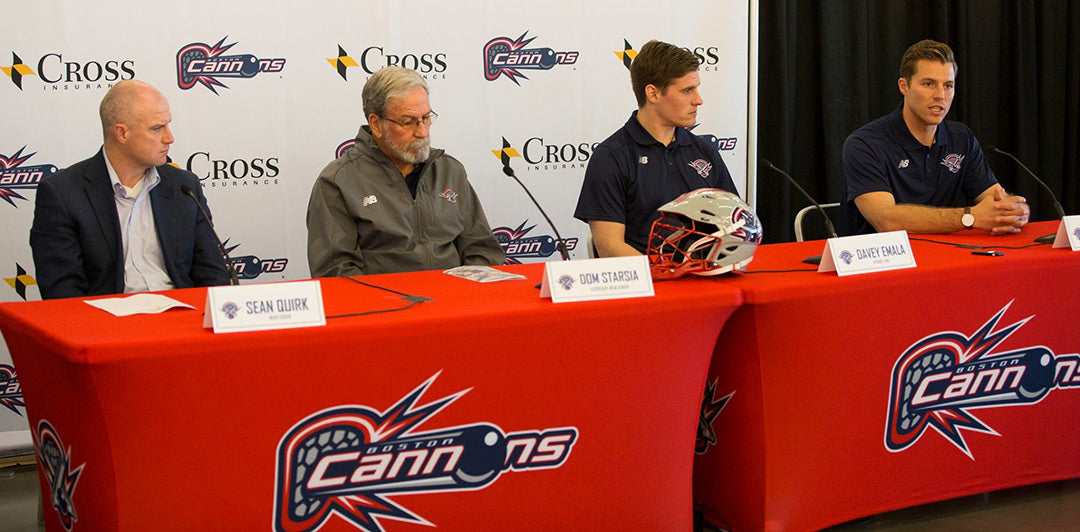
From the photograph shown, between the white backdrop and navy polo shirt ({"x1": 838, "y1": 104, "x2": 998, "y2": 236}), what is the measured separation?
82cm

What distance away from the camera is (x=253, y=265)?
3395 mm

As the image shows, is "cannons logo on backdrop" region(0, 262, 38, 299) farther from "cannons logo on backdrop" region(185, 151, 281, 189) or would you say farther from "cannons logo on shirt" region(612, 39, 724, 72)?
"cannons logo on shirt" region(612, 39, 724, 72)

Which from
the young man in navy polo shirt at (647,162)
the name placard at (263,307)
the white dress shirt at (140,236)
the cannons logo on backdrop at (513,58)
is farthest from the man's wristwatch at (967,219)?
the white dress shirt at (140,236)

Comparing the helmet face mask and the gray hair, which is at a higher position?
the gray hair

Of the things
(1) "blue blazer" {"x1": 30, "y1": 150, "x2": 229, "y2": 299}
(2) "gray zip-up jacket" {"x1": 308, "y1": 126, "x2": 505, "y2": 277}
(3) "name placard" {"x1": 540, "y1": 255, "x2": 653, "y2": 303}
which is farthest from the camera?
(2) "gray zip-up jacket" {"x1": 308, "y1": 126, "x2": 505, "y2": 277}

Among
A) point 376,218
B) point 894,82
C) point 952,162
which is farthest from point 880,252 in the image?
point 894,82

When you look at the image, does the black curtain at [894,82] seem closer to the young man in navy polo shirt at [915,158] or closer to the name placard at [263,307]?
the young man in navy polo shirt at [915,158]

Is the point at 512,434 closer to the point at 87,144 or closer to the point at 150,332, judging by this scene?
the point at 150,332

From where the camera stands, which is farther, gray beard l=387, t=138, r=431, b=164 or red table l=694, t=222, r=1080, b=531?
gray beard l=387, t=138, r=431, b=164

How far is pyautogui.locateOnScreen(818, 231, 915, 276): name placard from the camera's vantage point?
2.10m

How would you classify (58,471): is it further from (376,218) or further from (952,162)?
(952,162)

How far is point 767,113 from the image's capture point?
13.8 ft

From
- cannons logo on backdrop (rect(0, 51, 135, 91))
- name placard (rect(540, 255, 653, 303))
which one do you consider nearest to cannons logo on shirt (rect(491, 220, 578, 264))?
cannons logo on backdrop (rect(0, 51, 135, 91))

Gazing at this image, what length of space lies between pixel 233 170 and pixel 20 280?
737 millimetres
